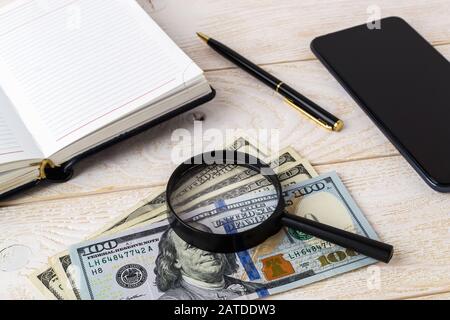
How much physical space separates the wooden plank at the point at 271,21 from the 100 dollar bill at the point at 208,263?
1.28 ft

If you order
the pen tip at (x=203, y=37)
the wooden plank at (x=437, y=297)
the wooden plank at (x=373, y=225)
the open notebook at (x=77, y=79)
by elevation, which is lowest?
the wooden plank at (x=437, y=297)

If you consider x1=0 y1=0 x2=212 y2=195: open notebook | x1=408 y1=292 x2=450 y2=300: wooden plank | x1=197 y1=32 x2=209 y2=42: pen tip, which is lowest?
x1=408 y1=292 x2=450 y2=300: wooden plank


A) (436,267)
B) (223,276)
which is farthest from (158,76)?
(436,267)

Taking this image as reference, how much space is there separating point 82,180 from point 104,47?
0.24 meters

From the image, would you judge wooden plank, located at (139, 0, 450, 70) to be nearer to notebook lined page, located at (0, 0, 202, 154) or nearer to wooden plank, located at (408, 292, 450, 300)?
notebook lined page, located at (0, 0, 202, 154)

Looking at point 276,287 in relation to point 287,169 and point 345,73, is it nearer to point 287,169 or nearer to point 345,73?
point 287,169

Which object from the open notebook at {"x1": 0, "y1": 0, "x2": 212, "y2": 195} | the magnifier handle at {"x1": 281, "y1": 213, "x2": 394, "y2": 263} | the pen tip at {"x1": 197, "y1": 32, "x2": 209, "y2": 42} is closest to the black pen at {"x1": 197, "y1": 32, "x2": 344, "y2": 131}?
the pen tip at {"x1": 197, "y1": 32, "x2": 209, "y2": 42}

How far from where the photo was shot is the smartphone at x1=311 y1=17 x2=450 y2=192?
3.17 feet

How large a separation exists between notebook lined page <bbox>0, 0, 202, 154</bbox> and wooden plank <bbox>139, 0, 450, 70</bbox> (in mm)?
134

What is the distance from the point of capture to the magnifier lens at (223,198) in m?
0.88

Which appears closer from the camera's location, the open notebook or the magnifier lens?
the magnifier lens

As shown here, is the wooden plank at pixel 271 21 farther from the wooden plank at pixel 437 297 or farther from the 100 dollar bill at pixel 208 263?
the wooden plank at pixel 437 297
